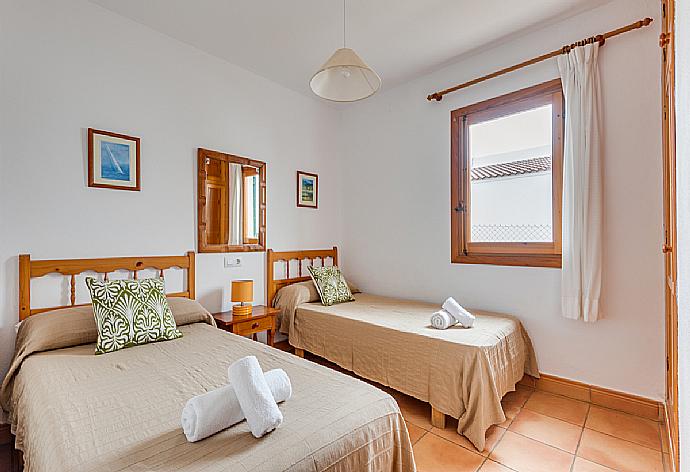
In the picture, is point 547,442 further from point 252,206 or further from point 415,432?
point 252,206

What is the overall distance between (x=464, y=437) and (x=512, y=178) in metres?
2.01

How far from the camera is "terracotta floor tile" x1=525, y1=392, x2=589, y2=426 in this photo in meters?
2.31

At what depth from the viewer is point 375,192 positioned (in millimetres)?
3896

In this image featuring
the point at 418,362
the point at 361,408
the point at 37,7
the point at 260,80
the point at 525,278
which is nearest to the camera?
the point at 361,408

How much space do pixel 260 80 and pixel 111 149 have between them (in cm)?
159

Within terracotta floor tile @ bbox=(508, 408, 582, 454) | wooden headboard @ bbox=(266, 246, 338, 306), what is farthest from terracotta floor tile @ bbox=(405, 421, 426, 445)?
wooden headboard @ bbox=(266, 246, 338, 306)

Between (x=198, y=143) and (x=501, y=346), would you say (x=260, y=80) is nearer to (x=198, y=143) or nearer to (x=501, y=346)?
(x=198, y=143)

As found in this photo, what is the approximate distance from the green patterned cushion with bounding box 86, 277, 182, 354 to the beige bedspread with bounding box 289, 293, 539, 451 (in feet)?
3.98

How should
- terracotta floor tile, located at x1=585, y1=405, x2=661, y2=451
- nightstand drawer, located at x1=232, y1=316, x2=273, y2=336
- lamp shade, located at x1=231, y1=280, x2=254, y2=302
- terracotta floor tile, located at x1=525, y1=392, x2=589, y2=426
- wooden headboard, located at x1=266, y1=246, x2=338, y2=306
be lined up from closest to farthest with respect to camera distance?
terracotta floor tile, located at x1=585, y1=405, x2=661, y2=451
terracotta floor tile, located at x1=525, y1=392, x2=589, y2=426
nightstand drawer, located at x1=232, y1=316, x2=273, y2=336
lamp shade, located at x1=231, y1=280, x2=254, y2=302
wooden headboard, located at x1=266, y1=246, x2=338, y2=306

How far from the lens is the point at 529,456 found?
1915mm

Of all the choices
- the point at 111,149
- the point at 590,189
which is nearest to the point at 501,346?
the point at 590,189

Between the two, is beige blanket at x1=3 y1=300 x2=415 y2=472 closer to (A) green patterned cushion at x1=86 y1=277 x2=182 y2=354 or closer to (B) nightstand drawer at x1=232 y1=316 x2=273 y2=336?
(A) green patterned cushion at x1=86 y1=277 x2=182 y2=354

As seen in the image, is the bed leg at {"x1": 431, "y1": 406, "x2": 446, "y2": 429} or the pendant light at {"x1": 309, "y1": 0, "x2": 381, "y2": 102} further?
the bed leg at {"x1": 431, "y1": 406, "x2": 446, "y2": 429}

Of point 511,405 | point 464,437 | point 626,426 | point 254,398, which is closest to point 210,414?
point 254,398
